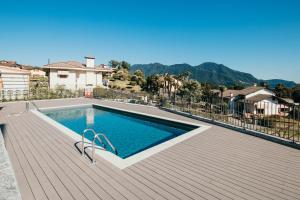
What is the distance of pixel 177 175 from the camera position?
4121mm

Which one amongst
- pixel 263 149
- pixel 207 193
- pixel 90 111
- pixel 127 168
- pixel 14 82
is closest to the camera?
pixel 207 193

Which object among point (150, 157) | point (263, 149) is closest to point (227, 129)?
point (263, 149)

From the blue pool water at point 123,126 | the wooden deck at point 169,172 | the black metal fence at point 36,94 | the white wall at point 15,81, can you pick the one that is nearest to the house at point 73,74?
the black metal fence at point 36,94

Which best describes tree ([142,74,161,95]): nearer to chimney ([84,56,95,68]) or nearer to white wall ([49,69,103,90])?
white wall ([49,69,103,90])

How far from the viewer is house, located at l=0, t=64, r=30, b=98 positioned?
16.8m

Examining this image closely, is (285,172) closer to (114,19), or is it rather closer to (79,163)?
(79,163)

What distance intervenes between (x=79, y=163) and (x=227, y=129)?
A: 19.9 feet

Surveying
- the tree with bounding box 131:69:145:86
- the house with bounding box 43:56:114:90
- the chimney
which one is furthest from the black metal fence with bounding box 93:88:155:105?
the tree with bounding box 131:69:145:86

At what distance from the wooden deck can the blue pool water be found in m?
2.19

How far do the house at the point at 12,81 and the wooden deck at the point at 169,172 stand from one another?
42.1ft

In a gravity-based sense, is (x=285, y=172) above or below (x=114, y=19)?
below

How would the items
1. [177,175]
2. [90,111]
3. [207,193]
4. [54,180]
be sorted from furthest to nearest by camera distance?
[90,111], [177,175], [54,180], [207,193]

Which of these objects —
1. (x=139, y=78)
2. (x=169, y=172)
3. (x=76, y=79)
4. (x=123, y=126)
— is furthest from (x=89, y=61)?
(x=169, y=172)

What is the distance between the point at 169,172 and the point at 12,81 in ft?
62.1
